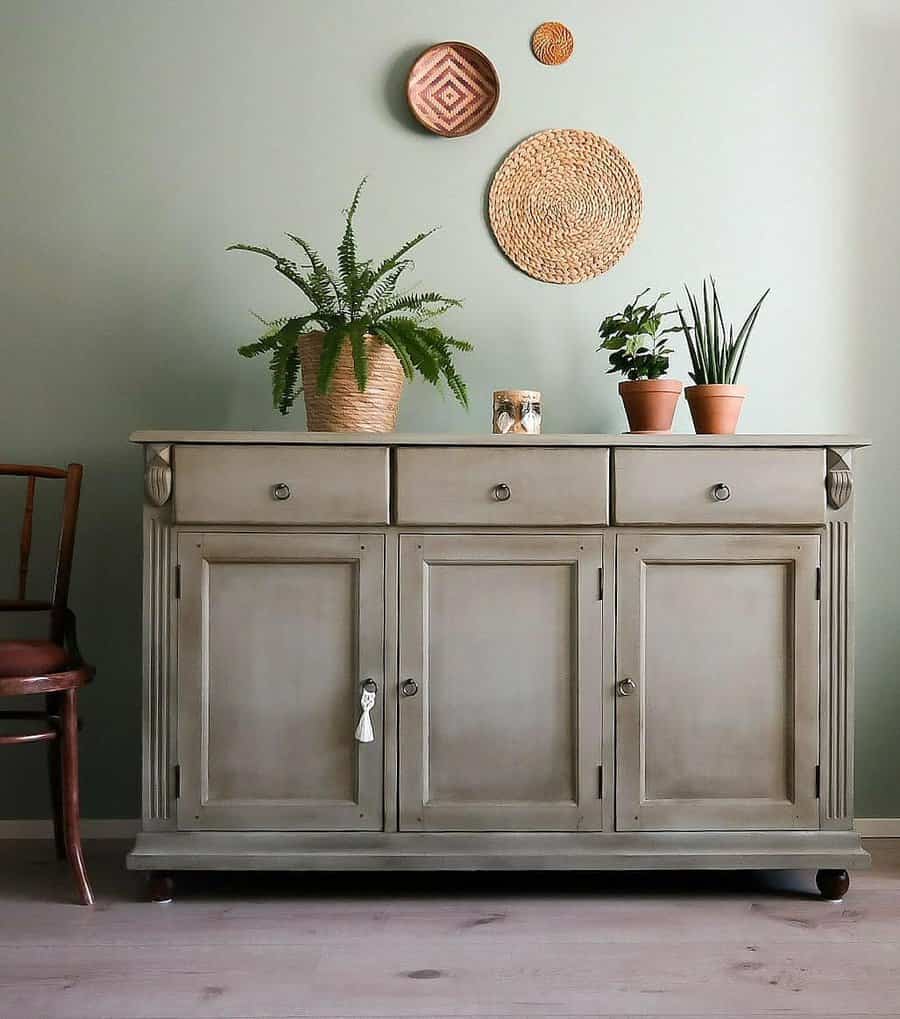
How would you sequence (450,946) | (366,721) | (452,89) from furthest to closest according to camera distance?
(452,89), (366,721), (450,946)

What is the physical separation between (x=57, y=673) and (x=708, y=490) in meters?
1.34

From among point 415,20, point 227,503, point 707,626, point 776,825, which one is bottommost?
point 776,825

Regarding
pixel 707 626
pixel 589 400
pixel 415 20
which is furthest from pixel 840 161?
pixel 707 626

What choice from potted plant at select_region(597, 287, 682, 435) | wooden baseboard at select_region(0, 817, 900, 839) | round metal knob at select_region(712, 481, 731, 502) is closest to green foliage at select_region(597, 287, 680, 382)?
potted plant at select_region(597, 287, 682, 435)

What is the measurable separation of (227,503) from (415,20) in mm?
1316

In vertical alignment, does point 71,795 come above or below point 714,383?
below

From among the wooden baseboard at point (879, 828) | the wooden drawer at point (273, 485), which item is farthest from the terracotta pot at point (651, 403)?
the wooden baseboard at point (879, 828)

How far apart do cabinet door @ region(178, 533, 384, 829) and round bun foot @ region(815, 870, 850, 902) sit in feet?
2.96

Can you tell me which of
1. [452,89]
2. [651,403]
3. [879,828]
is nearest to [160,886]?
[651,403]

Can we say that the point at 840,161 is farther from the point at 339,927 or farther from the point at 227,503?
the point at 339,927

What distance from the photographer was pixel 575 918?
6.26ft

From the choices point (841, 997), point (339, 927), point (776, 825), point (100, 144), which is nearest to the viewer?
point (841, 997)

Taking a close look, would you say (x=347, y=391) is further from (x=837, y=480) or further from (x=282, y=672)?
(x=837, y=480)

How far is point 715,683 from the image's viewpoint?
1.99 metres
